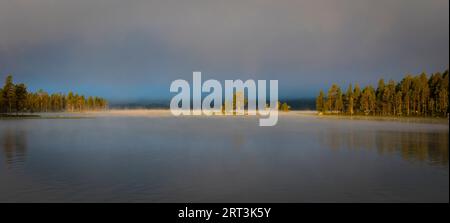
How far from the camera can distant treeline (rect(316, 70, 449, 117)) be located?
117750 millimetres

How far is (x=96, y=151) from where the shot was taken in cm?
3559

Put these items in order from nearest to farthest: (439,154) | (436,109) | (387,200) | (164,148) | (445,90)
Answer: (387,200), (439,154), (164,148), (445,90), (436,109)

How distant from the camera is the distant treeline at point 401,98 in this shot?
117750mm

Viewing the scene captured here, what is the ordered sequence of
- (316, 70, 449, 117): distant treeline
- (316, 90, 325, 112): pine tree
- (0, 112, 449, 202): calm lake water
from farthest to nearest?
(316, 90, 325, 112): pine tree < (316, 70, 449, 117): distant treeline < (0, 112, 449, 202): calm lake water

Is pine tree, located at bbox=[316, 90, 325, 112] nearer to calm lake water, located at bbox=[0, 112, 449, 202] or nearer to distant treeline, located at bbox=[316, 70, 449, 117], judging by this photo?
distant treeline, located at bbox=[316, 70, 449, 117]

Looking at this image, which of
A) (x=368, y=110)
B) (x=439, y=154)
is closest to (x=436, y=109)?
(x=368, y=110)

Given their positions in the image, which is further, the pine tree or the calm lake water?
the pine tree

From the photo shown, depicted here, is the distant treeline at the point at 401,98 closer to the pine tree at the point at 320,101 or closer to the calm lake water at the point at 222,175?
the pine tree at the point at 320,101

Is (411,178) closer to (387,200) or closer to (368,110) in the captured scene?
(387,200)

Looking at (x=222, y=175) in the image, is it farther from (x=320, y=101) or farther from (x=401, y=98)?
(x=320, y=101)

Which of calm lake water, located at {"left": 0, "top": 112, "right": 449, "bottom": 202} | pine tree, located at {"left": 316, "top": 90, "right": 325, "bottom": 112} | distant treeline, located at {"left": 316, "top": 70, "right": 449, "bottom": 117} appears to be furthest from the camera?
pine tree, located at {"left": 316, "top": 90, "right": 325, "bottom": 112}

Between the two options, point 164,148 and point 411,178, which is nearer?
point 411,178

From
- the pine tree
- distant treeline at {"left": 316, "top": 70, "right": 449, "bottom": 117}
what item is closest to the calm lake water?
distant treeline at {"left": 316, "top": 70, "right": 449, "bottom": 117}
